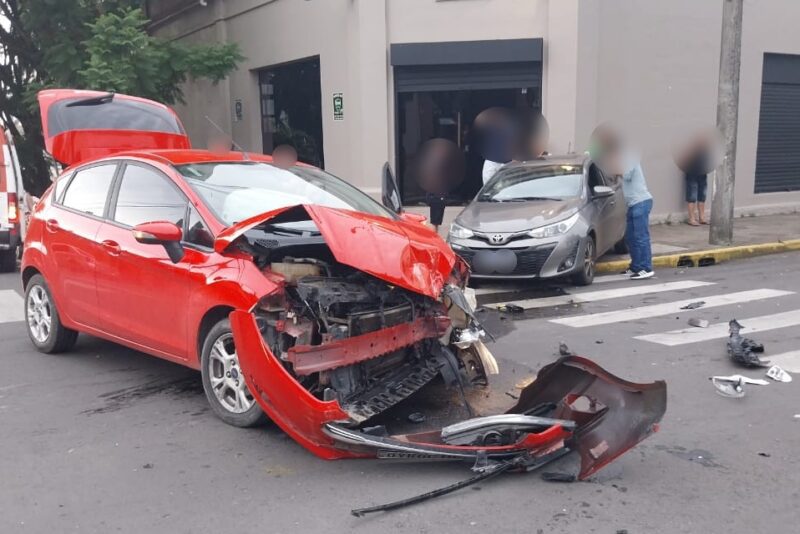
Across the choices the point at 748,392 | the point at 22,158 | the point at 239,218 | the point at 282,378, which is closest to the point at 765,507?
the point at 748,392

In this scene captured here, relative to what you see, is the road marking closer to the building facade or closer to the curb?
the curb

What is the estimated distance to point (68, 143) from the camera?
8828 millimetres

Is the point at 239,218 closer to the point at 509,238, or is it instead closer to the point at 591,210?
the point at 509,238

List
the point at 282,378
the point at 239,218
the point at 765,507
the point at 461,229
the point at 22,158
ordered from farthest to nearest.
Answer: the point at 22,158 < the point at 461,229 < the point at 239,218 < the point at 282,378 < the point at 765,507

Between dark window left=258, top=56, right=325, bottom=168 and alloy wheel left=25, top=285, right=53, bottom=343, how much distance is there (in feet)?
31.0

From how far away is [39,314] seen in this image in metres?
6.80

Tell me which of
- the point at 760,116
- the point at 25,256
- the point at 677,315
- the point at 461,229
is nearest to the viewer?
the point at 25,256

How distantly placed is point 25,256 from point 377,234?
3.96 m

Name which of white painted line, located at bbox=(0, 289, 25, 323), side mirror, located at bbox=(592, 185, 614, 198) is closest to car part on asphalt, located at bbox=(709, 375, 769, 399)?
side mirror, located at bbox=(592, 185, 614, 198)

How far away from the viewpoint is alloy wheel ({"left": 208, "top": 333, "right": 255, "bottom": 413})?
4766 mm

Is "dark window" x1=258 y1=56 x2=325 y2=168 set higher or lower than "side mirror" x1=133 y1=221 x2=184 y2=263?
higher

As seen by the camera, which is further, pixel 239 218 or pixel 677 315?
pixel 677 315

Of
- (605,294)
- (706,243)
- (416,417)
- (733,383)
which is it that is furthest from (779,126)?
(416,417)

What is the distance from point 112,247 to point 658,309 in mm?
5704
